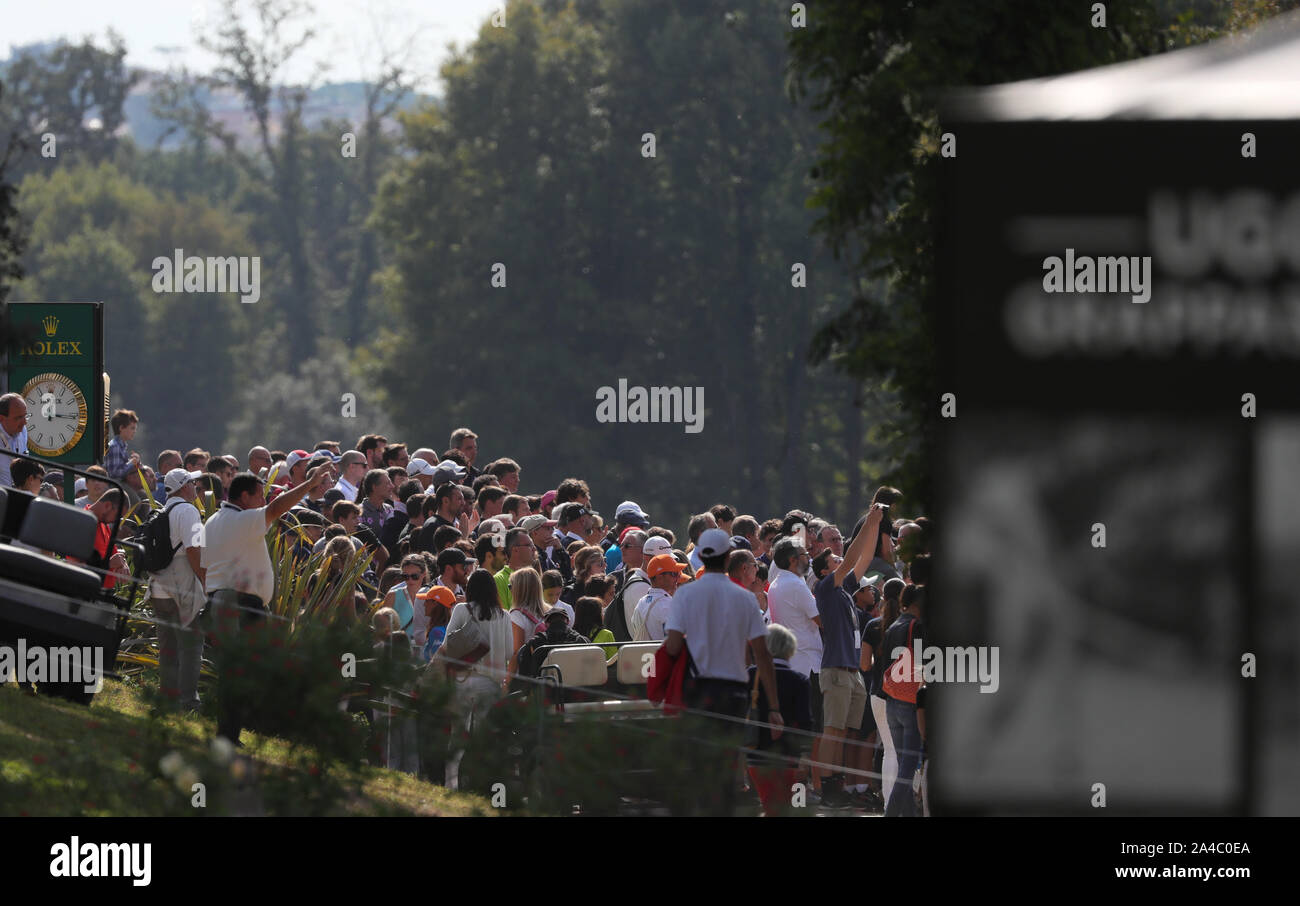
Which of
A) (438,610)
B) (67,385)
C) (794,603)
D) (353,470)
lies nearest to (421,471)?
(353,470)

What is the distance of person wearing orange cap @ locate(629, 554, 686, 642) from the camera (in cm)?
1294

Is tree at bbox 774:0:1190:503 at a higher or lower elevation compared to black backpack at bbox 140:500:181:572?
higher

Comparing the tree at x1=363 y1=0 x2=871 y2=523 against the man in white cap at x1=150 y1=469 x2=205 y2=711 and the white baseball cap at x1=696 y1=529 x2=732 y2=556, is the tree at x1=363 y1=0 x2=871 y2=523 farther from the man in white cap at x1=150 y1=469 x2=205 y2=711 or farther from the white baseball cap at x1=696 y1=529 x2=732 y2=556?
the white baseball cap at x1=696 y1=529 x2=732 y2=556

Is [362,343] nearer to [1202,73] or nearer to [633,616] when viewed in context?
[633,616]

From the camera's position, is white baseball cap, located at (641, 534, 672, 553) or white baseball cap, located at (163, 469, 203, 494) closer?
white baseball cap, located at (641, 534, 672, 553)

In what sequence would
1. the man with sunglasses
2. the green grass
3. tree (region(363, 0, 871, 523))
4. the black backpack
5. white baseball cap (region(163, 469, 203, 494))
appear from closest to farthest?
1. the green grass
2. the man with sunglasses
3. the black backpack
4. white baseball cap (region(163, 469, 203, 494))
5. tree (region(363, 0, 871, 523))

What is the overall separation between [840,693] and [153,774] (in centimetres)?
687

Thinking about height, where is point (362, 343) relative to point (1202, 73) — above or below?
above

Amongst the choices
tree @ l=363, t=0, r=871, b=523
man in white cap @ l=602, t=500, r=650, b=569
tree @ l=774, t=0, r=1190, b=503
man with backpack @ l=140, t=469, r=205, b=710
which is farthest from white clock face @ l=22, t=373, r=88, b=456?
tree @ l=363, t=0, r=871, b=523

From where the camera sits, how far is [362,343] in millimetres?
98000

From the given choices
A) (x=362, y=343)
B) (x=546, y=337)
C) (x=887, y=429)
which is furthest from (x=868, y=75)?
(x=362, y=343)

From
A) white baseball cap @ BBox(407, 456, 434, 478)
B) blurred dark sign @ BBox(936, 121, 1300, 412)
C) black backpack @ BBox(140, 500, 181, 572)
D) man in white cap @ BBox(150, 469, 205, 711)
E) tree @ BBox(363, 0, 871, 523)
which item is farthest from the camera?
tree @ BBox(363, 0, 871, 523)

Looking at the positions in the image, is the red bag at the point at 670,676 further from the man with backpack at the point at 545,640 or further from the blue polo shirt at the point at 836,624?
the blue polo shirt at the point at 836,624

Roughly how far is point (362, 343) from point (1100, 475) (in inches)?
3663
